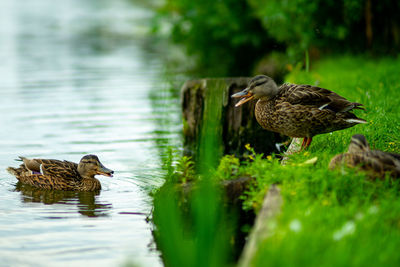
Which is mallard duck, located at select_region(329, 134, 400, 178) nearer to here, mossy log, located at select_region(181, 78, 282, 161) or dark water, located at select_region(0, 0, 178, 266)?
dark water, located at select_region(0, 0, 178, 266)

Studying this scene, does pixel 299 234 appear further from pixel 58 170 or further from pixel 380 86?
pixel 380 86

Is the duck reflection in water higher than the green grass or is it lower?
lower

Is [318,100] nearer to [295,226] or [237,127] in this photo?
[295,226]

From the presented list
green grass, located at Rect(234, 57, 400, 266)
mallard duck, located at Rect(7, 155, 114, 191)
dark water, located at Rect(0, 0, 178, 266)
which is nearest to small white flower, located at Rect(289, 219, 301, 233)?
green grass, located at Rect(234, 57, 400, 266)

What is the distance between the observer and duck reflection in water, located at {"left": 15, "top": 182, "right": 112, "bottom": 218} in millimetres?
7427

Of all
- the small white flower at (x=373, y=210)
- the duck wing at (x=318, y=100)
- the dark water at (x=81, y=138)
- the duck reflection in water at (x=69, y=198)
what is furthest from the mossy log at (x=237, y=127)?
the small white flower at (x=373, y=210)

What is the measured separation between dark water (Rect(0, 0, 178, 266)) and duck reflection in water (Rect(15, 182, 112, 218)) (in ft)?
0.04

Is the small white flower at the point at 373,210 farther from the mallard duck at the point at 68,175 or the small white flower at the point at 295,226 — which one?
the mallard duck at the point at 68,175

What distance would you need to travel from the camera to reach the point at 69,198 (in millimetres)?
8047

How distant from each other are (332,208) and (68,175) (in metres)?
4.41

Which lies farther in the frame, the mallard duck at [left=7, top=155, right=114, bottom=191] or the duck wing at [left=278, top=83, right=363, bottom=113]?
the mallard duck at [left=7, top=155, right=114, bottom=191]

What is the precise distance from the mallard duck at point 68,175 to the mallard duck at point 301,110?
99.0 inches

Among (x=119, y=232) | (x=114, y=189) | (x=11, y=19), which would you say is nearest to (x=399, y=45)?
(x=114, y=189)

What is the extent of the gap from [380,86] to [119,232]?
20.9 ft
